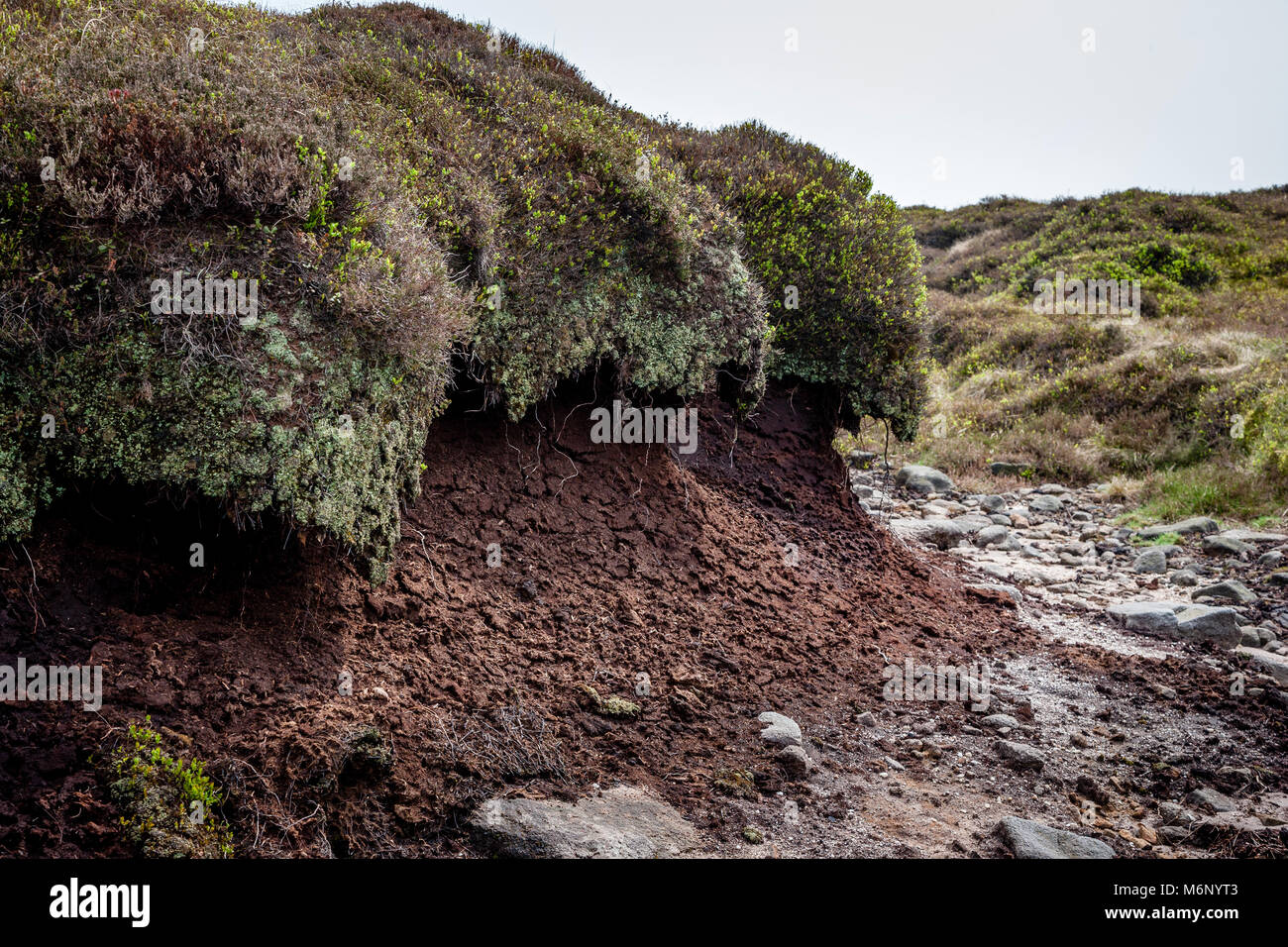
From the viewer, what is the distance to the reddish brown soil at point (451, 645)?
12.5ft

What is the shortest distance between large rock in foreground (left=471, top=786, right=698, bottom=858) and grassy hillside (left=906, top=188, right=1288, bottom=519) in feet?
26.0

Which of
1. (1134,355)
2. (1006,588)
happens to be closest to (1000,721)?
(1006,588)

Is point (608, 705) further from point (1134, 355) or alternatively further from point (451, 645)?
point (1134, 355)

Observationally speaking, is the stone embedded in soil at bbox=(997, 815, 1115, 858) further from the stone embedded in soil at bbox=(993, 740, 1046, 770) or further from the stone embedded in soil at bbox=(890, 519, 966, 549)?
the stone embedded in soil at bbox=(890, 519, 966, 549)

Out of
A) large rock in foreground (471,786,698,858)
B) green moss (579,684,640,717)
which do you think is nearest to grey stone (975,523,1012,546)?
green moss (579,684,640,717)

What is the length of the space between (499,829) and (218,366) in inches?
110

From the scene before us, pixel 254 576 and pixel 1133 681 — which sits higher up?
pixel 254 576

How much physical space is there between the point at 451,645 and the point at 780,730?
2306 mm

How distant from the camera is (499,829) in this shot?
4121 mm

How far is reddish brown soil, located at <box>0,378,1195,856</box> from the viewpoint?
3797 millimetres

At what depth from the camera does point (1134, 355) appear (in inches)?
776

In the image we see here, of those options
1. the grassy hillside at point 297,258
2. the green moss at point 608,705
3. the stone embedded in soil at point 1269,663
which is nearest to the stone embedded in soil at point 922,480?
the stone embedded in soil at point 1269,663
